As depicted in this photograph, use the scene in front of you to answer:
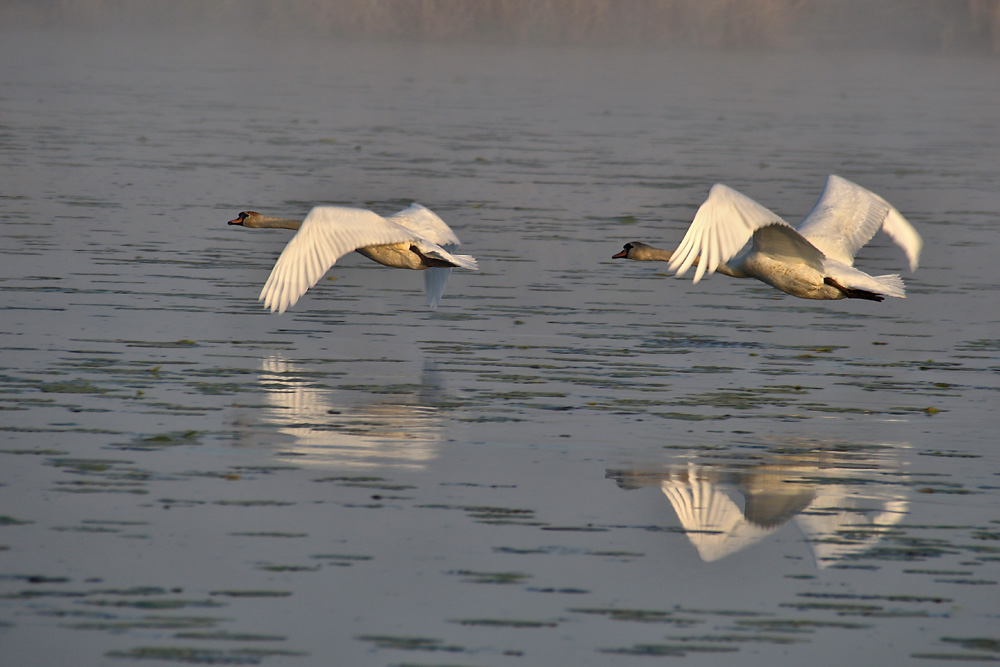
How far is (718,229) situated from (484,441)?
194 centimetres

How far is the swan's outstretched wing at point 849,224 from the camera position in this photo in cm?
1128

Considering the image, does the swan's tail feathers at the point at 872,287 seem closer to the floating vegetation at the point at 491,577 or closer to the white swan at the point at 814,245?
the white swan at the point at 814,245

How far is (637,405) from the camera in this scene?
9297 millimetres

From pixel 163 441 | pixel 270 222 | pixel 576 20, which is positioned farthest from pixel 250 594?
pixel 576 20

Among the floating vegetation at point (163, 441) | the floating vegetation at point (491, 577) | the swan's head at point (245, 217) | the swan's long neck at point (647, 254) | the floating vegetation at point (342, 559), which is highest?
the swan's head at point (245, 217)

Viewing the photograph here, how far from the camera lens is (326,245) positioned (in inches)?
409

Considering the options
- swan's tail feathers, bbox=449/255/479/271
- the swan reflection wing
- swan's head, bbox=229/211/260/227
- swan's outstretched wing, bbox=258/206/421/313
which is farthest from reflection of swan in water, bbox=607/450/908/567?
swan's head, bbox=229/211/260/227

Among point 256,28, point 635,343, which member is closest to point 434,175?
point 635,343

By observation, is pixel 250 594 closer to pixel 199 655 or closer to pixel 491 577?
pixel 199 655

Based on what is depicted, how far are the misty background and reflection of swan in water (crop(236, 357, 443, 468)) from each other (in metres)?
65.1

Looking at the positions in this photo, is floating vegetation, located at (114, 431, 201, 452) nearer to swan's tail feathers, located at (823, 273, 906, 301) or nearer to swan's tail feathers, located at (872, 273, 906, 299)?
swan's tail feathers, located at (823, 273, 906, 301)

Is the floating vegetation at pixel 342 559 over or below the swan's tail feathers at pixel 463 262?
below

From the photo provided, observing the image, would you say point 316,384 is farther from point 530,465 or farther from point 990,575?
point 990,575

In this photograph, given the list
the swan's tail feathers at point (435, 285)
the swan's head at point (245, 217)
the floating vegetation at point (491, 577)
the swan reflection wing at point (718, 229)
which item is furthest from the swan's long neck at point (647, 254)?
the floating vegetation at point (491, 577)
